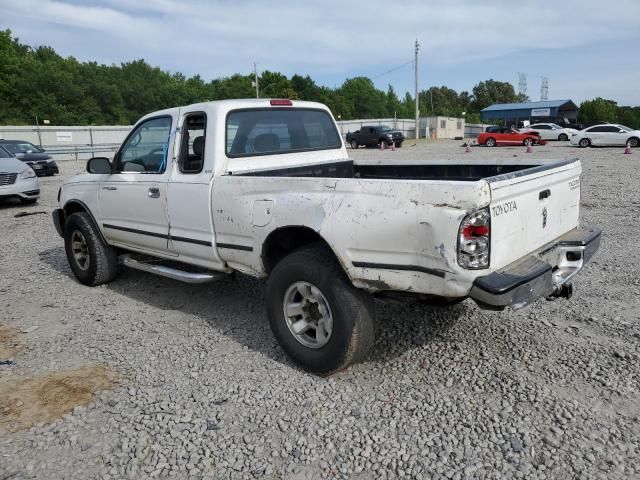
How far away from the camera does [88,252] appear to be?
5730 millimetres

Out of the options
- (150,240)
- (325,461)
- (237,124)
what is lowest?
(325,461)

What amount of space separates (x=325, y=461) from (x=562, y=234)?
2380 millimetres

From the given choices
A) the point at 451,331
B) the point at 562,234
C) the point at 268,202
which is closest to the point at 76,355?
the point at 268,202

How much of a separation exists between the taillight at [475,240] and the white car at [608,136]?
29012 millimetres

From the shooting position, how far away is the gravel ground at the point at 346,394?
2.73 meters

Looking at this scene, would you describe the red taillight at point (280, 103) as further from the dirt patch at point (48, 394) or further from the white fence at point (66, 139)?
the white fence at point (66, 139)

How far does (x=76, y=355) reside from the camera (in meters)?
4.10

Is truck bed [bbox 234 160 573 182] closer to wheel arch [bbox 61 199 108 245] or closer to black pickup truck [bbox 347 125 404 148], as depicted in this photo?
wheel arch [bbox 61 199 108 245]

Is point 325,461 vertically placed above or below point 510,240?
below

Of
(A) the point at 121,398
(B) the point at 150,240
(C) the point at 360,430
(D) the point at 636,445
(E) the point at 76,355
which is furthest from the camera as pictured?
(B) the point at 150,240

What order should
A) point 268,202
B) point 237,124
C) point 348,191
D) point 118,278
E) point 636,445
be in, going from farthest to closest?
point 118,278, point 237,124, point 268,202, point 348,191, point 636,445

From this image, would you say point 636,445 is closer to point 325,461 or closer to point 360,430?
point 360,430

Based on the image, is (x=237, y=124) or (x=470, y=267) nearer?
(x=470, y=267)

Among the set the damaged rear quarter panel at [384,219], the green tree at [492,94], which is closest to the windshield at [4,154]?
the damaged rear quarter panel at [384,219]
